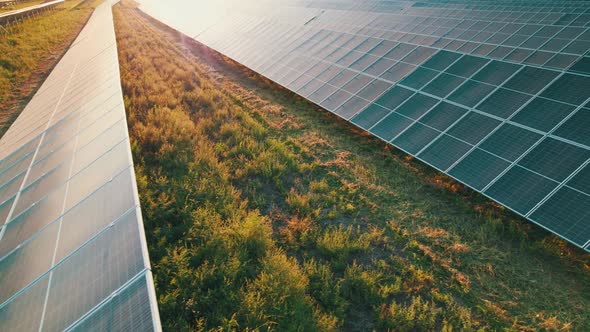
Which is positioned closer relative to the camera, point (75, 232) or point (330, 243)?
point (75, 232)

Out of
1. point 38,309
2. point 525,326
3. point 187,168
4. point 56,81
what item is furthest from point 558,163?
point 56,81

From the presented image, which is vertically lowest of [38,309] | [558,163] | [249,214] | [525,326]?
[525,326]

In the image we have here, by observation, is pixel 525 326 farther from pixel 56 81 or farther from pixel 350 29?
pixel 56 81

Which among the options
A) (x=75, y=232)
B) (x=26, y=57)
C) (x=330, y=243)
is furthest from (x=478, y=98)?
(x=26, y=57)

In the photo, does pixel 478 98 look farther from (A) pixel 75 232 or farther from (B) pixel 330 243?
(A) pixel 75 232

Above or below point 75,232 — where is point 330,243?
below

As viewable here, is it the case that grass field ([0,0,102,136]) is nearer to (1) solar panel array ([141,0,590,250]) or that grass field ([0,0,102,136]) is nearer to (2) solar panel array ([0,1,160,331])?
(2) solar panel array ([0,1,160,331])
